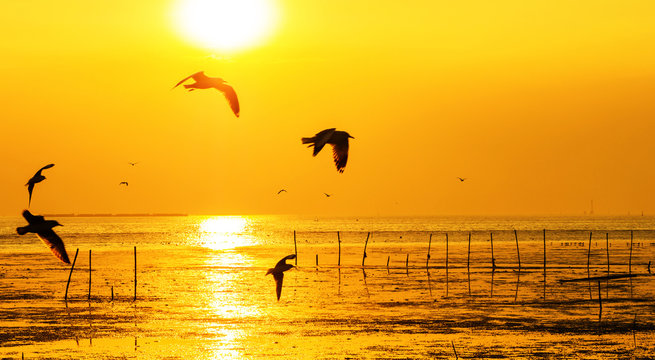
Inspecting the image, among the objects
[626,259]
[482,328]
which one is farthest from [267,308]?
[626,259]

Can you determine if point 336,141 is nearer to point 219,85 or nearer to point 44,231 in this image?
point 219,85

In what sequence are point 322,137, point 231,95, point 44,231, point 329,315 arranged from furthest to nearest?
point 329,315 < point 44,231 < point 231,95 < point 322,137

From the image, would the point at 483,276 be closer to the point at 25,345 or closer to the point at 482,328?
the point at 482,328

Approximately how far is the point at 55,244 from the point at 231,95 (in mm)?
4276

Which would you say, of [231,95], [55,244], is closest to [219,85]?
[231,95]

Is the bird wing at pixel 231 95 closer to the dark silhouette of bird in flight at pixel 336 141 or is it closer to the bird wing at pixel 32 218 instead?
the dark silhouette of bird in flight at pixel 336 141

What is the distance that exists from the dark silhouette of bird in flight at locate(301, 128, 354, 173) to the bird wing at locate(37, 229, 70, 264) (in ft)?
15.9

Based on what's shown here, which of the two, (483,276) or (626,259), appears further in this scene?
(626,259)

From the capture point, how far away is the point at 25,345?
3247 cm

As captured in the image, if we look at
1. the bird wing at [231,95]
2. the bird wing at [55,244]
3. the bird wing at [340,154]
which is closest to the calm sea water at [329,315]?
the bird wing at [340,154]

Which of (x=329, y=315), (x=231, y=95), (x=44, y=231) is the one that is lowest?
(x=329, y=315)

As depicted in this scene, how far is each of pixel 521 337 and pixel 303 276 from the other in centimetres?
3345

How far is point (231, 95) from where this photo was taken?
57.2ft

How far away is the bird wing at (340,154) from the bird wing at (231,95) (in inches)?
79.6
